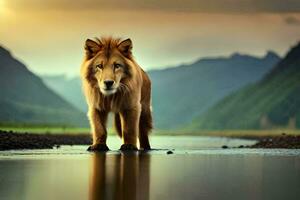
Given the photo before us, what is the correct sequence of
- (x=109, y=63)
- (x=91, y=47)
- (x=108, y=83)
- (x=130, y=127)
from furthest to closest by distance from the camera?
(x=130, y=127) < (x=91, y=47) < (x=109, y=63) < (x=108, y=83)

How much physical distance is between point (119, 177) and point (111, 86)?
274 inches

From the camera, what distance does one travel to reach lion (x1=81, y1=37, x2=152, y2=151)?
2002 centimetres

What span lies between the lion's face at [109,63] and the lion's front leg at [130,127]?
0.82 meters

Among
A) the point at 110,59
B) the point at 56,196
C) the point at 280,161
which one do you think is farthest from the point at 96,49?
the point at 56,196

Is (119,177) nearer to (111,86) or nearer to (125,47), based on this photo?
(111,86)

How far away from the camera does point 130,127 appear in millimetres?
20891

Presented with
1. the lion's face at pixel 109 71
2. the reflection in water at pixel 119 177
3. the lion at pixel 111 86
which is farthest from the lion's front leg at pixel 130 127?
the reflection in water at pixel 119 177

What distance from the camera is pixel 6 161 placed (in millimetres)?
17625

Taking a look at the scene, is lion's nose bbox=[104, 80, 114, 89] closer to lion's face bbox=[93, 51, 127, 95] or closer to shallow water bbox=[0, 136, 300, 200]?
lion's face bbox=[93, 51, 127, 95]

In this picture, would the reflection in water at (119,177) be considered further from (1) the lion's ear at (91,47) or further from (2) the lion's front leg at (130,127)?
(1) the lion's ear at (91,47)

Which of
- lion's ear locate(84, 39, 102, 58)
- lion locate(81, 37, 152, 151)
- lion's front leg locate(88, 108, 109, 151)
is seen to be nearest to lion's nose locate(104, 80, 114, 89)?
lion locate(81, 37, 152, 151)

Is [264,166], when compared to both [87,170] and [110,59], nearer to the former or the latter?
[87,170]

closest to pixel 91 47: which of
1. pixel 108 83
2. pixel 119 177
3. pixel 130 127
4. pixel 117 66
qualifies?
pixel 117 66

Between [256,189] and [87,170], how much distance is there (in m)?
4.26
